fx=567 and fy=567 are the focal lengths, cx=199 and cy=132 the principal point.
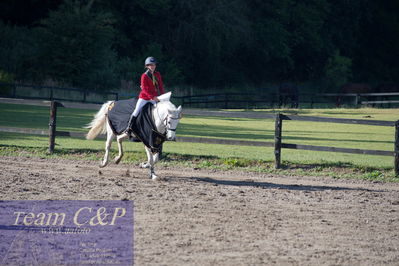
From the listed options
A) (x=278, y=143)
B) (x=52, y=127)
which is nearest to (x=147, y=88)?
(x=278, y=143)

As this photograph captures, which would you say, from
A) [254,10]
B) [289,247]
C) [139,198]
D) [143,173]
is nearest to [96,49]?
[254,10]

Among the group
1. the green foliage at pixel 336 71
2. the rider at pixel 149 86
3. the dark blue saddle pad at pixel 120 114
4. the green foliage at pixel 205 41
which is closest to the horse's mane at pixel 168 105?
the rider at pixel 149 86

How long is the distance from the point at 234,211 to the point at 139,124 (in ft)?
12.4

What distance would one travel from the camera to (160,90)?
12.5 m

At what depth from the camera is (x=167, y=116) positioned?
38.6 feet

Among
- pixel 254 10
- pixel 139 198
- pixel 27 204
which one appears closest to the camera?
pixel 27 204

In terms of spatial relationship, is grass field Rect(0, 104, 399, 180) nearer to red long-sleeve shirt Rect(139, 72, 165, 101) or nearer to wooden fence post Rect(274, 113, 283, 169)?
wooden fence post Rect(274, 113, 283, 169)

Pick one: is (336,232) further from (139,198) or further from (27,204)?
(27,204)

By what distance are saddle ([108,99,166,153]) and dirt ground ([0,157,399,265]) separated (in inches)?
34.0

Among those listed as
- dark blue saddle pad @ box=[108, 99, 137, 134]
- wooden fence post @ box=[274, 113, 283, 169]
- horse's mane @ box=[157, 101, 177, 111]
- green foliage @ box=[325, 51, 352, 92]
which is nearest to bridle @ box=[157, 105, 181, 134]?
horse's mane @ box=[157, 101, 177, 111]

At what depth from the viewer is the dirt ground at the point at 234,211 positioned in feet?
23.2

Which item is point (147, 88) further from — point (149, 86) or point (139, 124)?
point (139, 124)

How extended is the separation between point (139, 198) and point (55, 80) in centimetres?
3628

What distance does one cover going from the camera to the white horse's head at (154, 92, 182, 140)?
37.9 feet
